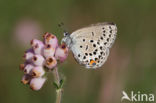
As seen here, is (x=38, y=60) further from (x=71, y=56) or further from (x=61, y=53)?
(x=71, y=56)

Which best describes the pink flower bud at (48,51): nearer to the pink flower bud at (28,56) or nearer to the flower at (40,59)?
the flower at (40,59)

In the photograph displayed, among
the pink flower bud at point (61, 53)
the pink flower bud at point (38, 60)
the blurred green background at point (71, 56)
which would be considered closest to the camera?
the pink flower bud at point (38, 60)

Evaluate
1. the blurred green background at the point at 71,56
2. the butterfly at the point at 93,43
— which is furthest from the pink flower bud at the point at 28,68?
the blurred green background at the point at 71,56

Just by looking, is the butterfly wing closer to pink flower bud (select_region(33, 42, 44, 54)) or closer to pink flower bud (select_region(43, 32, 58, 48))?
pink flower bud (select_region(43, 32, 58, 48))

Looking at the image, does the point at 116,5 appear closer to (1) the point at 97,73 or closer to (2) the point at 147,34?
(2) the point at 147,34

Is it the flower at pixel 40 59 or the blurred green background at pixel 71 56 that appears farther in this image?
the blurred green background at pixel 71 56

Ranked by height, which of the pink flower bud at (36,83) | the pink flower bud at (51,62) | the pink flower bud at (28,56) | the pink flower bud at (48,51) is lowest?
the pink flower bud at (36,83)

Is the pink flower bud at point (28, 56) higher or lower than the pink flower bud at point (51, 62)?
higher
